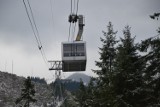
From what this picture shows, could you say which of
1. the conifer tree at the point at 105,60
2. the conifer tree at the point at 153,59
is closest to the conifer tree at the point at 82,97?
the conifer tree at the point at 105,60

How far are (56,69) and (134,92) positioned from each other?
804 inches

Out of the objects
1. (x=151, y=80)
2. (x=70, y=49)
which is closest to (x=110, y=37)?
(x=70, y=49)

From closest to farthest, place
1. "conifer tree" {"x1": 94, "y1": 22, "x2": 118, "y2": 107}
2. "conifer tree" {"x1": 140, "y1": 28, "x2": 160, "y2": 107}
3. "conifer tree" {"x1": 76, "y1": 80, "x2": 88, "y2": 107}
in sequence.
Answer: "conifer tree" {"x1": 140, "y1": 28, "x2": 160, "y2": 107}, "conifer tree" {"x1": 94, "y1": 22, "x2": 118, "y2": 107}, "conifer tree" {"x1": 76, "y1": 80, "x2": 88, "y2": 107}

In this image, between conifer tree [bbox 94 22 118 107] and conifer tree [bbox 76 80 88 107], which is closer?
conifer tree [bbox 94 22 118 107]

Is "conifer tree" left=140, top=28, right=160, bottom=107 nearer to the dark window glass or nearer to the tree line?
the tree line

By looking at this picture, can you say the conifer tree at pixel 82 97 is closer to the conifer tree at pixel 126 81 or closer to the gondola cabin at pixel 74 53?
the gondola cabin at pixel 74 53

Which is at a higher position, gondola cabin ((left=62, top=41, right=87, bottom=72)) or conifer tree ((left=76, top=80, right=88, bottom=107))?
gondola cabin ((left=62, top=41, right=87, bottom=72))

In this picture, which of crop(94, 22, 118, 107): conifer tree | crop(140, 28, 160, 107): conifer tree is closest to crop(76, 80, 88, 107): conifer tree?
crop(94, 22, 118, 107): conifer tree

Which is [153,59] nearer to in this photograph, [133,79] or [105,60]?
[133,79]

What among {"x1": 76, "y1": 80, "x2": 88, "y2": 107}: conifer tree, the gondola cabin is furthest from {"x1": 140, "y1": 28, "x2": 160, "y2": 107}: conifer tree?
{"x1": 76, "y1": 80, "x2": 88, "y2": 107}: conifer tree

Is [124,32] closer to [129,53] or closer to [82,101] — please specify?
[129,53]

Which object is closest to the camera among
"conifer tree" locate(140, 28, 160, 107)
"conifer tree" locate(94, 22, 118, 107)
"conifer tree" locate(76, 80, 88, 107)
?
"conifer tree" locate(140, 28, 160, 107)

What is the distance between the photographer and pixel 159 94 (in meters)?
26.4

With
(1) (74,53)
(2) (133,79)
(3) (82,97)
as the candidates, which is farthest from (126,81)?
(3) (82,97)
